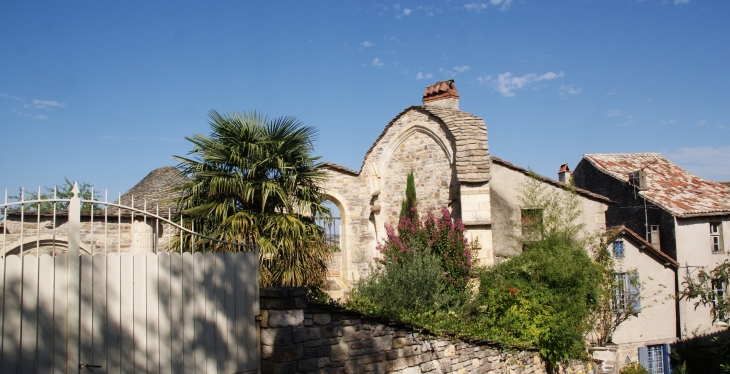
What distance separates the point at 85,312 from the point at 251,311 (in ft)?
4.94

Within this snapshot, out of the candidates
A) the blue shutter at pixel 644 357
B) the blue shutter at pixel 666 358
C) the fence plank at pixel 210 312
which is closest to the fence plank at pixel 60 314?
the fence plank at pixel 210 312

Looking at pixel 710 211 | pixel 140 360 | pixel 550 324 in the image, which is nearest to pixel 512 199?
pixel 550 324

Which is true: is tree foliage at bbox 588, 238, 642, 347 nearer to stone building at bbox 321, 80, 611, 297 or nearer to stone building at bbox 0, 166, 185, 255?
stone building at bbox 321, 80, 611, 297

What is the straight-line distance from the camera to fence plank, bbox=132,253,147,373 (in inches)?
177

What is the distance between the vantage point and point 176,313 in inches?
187

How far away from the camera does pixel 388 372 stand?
6.81 m

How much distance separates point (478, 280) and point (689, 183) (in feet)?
45.0

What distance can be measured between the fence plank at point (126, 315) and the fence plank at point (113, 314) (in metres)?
0.02

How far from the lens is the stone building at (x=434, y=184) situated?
12234 millimetres

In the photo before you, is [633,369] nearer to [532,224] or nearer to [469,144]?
[532,224]

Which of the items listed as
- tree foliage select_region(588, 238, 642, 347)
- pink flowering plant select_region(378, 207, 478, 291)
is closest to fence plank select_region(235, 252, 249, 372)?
pink flowering plant select_region(378, 207, 478, 291)

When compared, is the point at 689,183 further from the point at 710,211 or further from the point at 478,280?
the point at 478,280

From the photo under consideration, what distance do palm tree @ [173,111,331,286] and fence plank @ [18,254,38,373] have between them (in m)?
4.15

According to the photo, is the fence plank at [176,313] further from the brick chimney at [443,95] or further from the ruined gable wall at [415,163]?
the brick chimney at [443,95]
